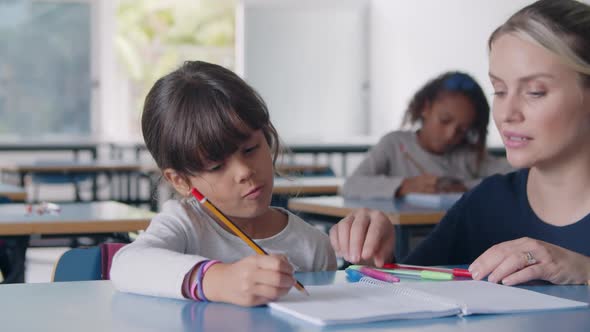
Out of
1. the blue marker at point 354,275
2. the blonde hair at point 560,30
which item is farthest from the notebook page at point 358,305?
the blonde hair at point 560,30

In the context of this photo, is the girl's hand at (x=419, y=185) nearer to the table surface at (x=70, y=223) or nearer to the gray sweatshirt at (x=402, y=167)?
the gray sweatshirt at (x=402, y=167)

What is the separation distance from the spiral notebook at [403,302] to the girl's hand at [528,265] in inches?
1.3

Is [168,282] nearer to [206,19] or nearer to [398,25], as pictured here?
[398,25]

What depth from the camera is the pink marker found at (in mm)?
1199

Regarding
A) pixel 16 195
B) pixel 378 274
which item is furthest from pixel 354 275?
pixel 16 195

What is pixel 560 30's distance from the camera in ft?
4.59

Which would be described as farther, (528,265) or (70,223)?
(70,223)

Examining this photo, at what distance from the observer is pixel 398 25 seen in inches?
342

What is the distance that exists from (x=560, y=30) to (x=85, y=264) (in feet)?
2.96

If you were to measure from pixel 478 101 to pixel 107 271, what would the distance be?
1987 millimetres

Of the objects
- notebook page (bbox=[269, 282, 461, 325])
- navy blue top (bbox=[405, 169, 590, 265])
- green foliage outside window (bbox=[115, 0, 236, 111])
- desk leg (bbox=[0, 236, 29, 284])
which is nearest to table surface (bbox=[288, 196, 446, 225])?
navy blue top (bbox=[405, 169, 590, 265])

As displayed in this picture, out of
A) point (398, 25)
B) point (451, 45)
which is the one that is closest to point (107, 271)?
point (451, 45)

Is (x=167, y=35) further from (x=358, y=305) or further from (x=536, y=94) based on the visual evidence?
(x=358, y=305)

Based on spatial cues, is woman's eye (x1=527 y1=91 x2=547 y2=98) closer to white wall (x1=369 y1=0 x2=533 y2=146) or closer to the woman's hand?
the woman's hand
